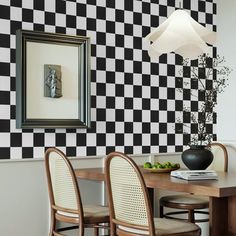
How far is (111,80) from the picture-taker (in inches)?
170

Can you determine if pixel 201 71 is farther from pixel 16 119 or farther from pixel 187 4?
pixel 16 119

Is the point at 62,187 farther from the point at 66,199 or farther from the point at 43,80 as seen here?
the point at 43,80

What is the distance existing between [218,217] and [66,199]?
109cm

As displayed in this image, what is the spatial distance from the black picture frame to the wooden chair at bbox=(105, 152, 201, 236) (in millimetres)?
1153

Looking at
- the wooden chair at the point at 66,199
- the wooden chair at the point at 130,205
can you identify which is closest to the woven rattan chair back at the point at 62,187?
the wooden chair at the point at 66,199

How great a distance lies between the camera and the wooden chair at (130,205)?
275 centimetres

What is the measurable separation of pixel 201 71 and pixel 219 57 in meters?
0.28

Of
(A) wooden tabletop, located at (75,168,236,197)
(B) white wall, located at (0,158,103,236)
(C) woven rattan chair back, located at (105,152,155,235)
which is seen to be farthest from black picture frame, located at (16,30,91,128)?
(C) woven rattan chair back, located at (105,152,155,235)

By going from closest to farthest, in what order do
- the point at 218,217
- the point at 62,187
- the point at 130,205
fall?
the point at 130,205 < the point at 218,217 < the point at 62,187

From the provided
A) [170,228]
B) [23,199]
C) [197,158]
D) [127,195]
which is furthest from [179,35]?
[23,199]

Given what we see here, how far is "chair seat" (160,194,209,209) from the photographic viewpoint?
3842mm

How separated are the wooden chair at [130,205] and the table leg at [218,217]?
10 centimetres

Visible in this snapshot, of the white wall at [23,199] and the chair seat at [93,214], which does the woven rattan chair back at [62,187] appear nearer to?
the chair seat at [93,214]

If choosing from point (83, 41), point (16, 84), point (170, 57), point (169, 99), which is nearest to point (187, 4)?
point (170, 57)
